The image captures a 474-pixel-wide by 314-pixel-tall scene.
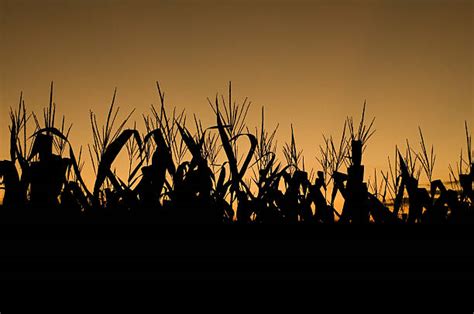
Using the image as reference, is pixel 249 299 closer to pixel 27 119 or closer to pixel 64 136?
pixel 64 136

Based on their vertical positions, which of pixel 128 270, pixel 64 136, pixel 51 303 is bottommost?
pixel 51 303

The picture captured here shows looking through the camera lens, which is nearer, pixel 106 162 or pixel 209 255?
pixel 209 255

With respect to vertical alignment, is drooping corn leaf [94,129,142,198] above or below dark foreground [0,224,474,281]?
above

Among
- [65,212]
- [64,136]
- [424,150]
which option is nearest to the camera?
[65,212]

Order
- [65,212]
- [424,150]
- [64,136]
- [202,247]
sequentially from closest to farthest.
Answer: [202,247] < [65,212] < [64,136] < [424,150]

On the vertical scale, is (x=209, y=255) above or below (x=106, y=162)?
below

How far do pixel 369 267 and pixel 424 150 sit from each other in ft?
7.78

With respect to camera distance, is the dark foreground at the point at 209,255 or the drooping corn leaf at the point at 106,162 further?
the drooping corn leaf at the point at 106,162

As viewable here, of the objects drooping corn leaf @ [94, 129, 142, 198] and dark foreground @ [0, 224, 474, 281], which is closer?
dark foreground @ [0, 224, 474, 281]

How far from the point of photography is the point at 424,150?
4.08 metres

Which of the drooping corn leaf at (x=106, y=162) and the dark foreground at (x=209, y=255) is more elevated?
the drooping corn leaf at (x=106, y=162)

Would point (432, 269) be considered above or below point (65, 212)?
below

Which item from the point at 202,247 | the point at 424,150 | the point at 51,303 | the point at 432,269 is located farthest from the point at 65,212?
the point at 424,150

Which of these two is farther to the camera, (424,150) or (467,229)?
(424,150)
